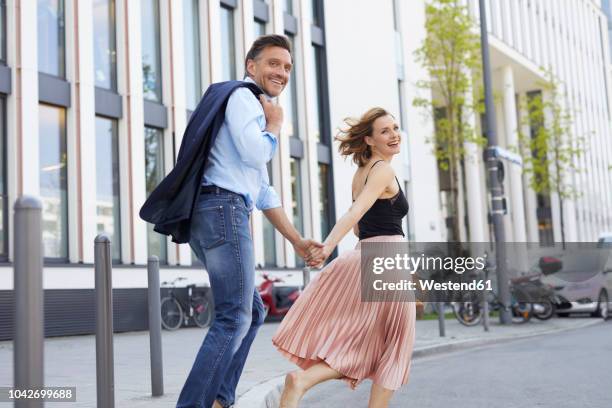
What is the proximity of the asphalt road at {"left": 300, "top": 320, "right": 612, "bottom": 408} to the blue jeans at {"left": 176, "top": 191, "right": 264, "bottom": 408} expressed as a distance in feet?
7.73

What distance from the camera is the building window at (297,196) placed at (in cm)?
2214

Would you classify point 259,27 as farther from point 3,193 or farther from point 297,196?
point 3,193

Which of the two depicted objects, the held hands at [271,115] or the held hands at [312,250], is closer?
the held hands at [271,115]

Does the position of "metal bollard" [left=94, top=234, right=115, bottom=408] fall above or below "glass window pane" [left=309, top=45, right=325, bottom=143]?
below

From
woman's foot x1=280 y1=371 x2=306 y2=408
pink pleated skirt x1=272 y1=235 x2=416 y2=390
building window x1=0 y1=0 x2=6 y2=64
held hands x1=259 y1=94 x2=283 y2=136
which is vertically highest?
building window x1=0 y1=0 x2=6 y2=64

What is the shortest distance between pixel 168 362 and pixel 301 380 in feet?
15.5

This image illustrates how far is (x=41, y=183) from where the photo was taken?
46.7ft

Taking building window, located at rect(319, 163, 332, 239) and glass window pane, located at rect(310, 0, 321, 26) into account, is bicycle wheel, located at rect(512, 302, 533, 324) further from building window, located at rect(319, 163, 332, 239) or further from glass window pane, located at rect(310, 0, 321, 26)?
glass window pane, located at rect(310, 0, 321, 26)

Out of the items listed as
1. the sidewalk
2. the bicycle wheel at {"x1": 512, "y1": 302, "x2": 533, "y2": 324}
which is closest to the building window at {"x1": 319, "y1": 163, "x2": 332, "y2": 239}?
the bicycle wheel at {"x1": 512, "y1": 302, "x2": 533, "y2": 324}

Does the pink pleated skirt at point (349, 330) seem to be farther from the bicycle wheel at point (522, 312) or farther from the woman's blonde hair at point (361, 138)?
the bicycle wheel at point (522, 312)

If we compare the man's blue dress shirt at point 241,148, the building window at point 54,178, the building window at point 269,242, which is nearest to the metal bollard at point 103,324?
the man's blue dress shirt at point 241,148

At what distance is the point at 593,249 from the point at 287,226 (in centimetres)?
776

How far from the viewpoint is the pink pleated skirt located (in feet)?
15.0

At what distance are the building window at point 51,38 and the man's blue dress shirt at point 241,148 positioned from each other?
11.4m
